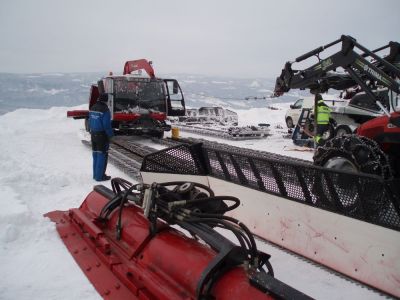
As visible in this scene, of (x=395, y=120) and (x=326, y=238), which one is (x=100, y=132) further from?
(x=395, y=120)

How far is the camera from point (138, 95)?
41.2ft

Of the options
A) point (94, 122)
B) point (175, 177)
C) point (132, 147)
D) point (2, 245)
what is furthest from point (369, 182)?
point (132, 147)

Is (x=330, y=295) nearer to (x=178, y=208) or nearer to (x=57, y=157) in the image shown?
(x=178, y=208)

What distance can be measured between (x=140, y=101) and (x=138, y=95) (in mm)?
210

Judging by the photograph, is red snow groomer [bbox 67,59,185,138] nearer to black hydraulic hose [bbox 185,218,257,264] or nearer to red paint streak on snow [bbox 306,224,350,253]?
red paint streak on snow [bbox 306,224,350,253]

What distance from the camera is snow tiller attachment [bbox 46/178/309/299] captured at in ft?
7.95

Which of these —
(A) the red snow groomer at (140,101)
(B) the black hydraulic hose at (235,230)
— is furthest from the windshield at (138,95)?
(B) the black hydraulic hose at (235,230)

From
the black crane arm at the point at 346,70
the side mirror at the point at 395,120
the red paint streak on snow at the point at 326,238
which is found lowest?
the red paint streak on snow at the point at 326,238

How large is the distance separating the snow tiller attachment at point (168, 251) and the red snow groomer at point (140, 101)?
8.17 meters

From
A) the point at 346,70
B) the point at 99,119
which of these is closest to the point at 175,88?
the point at 99,119

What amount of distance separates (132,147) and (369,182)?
26.0 ft

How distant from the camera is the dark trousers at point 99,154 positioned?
6.95 m

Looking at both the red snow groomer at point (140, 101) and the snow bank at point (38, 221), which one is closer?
the snow bank at point (38, 221)

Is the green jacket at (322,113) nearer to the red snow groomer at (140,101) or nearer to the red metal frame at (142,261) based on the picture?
the red snow groomer at (140,101)
